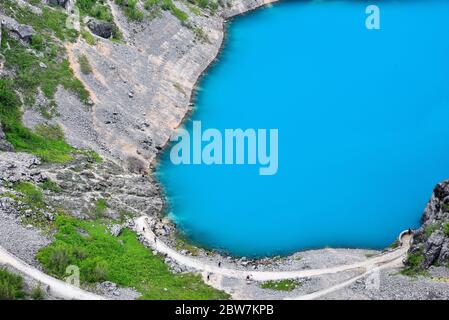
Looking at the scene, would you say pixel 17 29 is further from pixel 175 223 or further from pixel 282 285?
Answer: pixel 282 285

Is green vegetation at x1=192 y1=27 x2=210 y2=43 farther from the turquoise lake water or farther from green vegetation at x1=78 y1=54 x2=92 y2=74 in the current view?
green vegetation at x1=78 y1=54 x2=92 y2=74

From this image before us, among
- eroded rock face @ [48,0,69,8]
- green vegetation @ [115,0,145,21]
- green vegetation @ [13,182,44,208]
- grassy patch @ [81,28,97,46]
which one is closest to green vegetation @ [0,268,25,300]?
green vegetation @ [13,182,44,208]

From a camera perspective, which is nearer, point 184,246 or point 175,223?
point 184,246

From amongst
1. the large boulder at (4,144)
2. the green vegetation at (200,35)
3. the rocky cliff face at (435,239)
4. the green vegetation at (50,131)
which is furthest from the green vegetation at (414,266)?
the green vegetation at (200,35)

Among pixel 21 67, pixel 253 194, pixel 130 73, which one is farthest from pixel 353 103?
pixel 21 67

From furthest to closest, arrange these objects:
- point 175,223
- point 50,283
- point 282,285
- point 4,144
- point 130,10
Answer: point 130,10, point 175,223, point 4,144, point 282,285, point 50,283

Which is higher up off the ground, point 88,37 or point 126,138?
point 88,37

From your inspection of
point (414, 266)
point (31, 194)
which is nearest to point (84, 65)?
point (31, 194)
